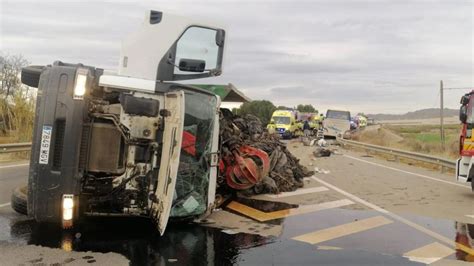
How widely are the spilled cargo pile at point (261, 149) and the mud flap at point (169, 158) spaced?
3480 mm

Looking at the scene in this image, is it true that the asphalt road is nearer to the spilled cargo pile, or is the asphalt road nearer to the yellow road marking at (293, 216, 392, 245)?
the yellow road marking at (293, 216, 392, 245)

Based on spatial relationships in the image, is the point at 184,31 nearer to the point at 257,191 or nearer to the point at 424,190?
the point at 257,191

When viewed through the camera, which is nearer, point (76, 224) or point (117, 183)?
point (117, 183)

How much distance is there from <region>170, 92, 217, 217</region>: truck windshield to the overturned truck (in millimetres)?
14

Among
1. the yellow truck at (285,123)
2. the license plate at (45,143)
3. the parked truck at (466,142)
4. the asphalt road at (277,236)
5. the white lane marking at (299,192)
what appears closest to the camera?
the license plate at (45,143)

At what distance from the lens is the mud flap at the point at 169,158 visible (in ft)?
17.8

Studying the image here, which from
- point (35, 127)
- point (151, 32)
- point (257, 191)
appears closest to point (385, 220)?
point (257, 191)

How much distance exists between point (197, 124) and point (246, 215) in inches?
91.3

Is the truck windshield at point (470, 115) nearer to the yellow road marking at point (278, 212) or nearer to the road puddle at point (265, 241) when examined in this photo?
the yellow road marking at point (278, 212)

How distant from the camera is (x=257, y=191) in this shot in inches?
409

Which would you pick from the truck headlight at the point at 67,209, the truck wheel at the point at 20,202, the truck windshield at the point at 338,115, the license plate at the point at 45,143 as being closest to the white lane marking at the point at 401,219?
the truck headlight at the point at 67,209

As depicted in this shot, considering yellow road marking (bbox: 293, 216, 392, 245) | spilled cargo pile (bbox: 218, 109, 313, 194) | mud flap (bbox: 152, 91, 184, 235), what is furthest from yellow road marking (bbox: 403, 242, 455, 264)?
spilled cargo pile (bbox: 218, 109, 313, 194)

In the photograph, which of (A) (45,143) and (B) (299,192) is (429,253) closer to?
(A) (45,143)

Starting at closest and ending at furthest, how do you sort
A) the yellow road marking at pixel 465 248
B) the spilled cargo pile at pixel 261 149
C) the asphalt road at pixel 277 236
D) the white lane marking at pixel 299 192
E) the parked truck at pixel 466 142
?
1. the asphalt road at pixel 277 236
2. the yellow road marking at pixel 465 248
3. the spilled cargo pile at pixel 261 149
4. the white lane marking at pixel 299 192
5. the parked truck at pixel 466 142
